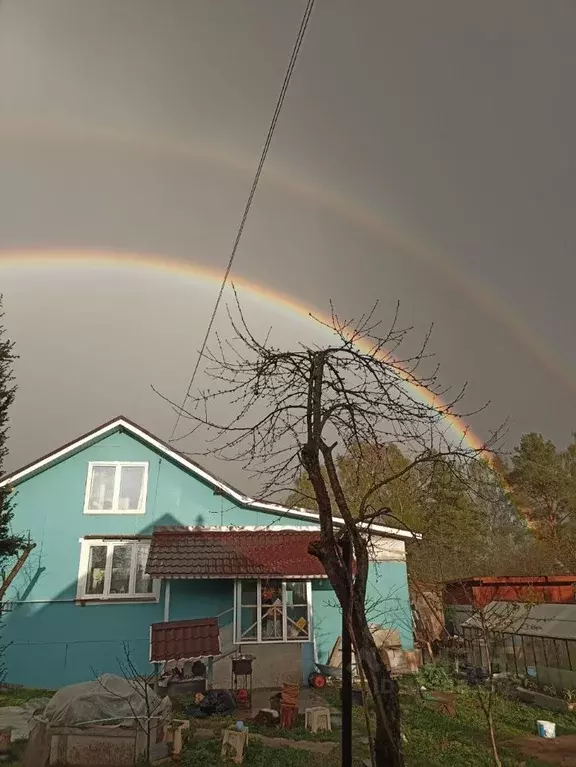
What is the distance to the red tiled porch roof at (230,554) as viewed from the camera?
14.5 metres

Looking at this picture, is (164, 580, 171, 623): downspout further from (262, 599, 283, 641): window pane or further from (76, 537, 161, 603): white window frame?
(262, 599, 283, 641): window pane

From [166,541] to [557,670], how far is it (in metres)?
10.7

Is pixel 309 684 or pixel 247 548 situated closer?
pixel 309 684

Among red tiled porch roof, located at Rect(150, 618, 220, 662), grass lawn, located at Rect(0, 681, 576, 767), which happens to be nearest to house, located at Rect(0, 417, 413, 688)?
red tiled porch roof, located at Rect(150, 618, 220, 662)

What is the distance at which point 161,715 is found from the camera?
823 centimetres

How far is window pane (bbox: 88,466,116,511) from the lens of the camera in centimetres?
1692

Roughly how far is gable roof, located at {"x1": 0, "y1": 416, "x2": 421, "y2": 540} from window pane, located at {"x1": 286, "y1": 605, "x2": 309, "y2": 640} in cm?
279

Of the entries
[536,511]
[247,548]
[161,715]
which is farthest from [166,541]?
[536,511]

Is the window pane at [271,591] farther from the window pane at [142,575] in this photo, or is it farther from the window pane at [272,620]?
the window pane at [142,575]

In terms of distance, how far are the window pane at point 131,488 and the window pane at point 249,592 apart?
4.26 metres

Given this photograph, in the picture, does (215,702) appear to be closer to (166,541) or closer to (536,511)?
(166,541)

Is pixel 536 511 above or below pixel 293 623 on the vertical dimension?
above

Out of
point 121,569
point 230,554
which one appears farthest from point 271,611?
point 121,569

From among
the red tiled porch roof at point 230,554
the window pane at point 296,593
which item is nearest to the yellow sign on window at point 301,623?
the window pane at point 296,593
